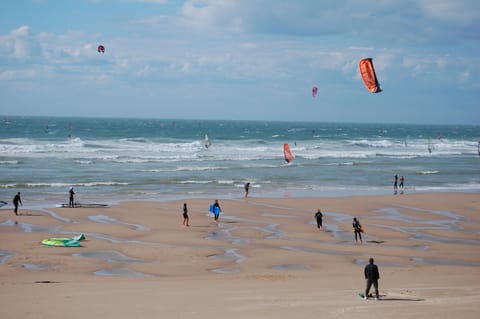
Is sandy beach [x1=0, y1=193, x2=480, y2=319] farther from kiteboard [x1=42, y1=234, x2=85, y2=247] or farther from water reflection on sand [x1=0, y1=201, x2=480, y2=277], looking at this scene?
kiteboard [x1=42, y1=234, x2=85, y2=247]

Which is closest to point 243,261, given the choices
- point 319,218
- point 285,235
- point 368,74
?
point 285,235

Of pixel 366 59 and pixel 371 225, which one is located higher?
pixel 366 59

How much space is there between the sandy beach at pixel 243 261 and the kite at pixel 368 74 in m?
4.48

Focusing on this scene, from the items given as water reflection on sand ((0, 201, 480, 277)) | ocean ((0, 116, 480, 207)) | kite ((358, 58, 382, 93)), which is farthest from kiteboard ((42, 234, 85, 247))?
kite ((358, 58, 382, 93))

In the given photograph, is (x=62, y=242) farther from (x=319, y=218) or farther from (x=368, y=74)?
(x=368, y=74)

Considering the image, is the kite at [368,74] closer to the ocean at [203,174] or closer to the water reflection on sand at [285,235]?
the water reflection on sand at [285,235]

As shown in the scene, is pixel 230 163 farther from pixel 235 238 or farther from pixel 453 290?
pixel 453 290

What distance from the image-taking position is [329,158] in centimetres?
5253

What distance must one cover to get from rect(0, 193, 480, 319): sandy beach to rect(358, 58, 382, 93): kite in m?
4.48

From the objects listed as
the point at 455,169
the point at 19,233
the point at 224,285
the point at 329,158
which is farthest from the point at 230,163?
the point at 224,285

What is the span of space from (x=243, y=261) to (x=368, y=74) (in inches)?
278

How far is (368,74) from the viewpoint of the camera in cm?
1827

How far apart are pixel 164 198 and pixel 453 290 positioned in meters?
17.7

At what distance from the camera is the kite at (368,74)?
58.7 ft
